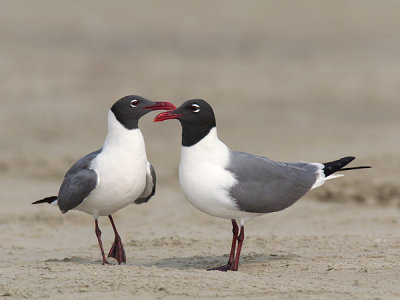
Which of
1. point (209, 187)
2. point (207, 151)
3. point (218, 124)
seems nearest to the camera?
point (209, 187)

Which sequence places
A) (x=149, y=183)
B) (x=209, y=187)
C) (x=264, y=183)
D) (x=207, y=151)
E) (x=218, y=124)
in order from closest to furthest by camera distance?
(x=209, y=187) < (x=207, y=151) < (x=264, y=183) < (x=149, y=183) < (x=218, y=124)

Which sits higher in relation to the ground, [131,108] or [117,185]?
[131,108]

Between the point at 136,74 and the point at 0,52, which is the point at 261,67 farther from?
the point at 0,52

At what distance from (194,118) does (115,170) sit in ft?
2.71

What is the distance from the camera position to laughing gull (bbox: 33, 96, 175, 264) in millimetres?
7012

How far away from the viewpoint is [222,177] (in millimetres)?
6707

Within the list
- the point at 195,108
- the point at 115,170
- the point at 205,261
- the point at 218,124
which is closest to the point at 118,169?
the point at 115,170

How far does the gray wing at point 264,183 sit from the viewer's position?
22.2ft

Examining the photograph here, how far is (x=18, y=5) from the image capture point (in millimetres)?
23797

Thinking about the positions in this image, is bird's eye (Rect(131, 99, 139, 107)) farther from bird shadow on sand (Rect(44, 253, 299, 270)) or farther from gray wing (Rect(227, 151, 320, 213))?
bird shadow on sand (Rect(44, 253, 299, 270))

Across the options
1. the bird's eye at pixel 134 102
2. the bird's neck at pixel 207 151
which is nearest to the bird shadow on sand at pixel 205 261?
the bird's neck at pixel 207 151

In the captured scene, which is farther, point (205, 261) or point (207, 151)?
point (205, 261)

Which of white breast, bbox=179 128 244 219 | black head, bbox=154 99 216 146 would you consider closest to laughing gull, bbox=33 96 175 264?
black head, bbox=154 99 216 146

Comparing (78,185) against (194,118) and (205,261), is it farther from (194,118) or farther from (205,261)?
(205,261)
